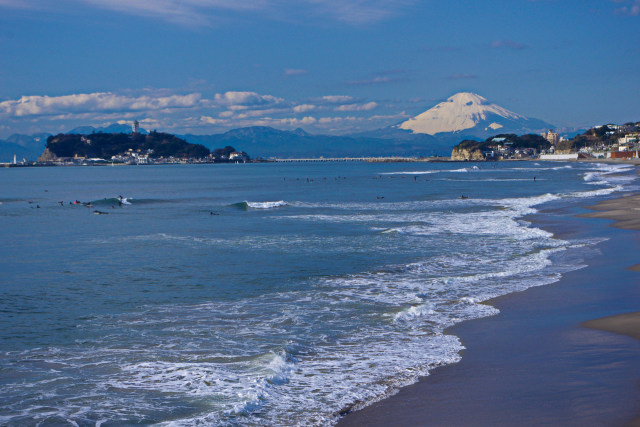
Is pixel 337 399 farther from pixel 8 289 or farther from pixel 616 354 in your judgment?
pixel 8 289

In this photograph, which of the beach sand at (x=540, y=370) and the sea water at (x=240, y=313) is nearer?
the beach sand at (x=540, y=370)

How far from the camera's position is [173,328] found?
1061 centimetres

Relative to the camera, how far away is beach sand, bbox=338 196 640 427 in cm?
640

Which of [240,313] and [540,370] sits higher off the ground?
[540,370]

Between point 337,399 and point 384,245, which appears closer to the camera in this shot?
point 337,399

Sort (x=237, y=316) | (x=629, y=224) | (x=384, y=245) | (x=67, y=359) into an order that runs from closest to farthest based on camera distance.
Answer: (x=67, y=359)
(x=237, y=316)
(x=384, y=245)
(x=629, y=224)

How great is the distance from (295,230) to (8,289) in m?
14.2

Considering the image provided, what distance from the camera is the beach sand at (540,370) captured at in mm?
6398

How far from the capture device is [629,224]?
79.3ft

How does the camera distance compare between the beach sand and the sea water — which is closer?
the beach sand

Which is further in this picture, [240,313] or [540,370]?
[240,313]

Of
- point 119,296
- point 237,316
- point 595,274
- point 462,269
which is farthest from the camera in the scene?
point 462,269

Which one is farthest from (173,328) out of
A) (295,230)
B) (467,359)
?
(295,230)

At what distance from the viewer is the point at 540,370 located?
25.6ft
